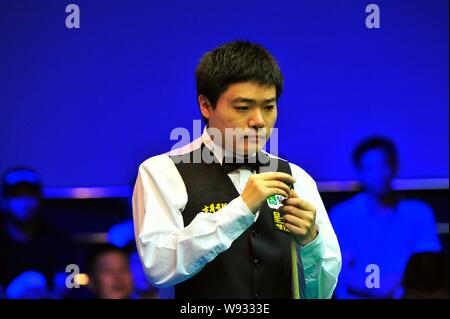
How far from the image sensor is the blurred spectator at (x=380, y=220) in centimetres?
318

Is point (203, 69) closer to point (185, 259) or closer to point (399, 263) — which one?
point (185, 259)

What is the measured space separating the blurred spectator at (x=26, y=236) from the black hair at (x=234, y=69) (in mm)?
1099

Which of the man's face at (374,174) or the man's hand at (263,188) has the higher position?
the man's face at (374,174)

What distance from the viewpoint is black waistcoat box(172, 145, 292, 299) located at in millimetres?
2139

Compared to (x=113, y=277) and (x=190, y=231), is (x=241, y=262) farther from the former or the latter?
(x=113, y=277)

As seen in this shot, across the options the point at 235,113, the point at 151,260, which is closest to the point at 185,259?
the point at 151,260

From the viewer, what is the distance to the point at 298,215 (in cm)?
204

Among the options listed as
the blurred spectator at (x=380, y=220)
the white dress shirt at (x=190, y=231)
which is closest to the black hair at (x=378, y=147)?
the blurred spectator at (x=380, y=220)

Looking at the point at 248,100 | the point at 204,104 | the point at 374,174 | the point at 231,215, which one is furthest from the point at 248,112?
the point at 374,174

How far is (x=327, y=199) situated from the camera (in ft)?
10.7

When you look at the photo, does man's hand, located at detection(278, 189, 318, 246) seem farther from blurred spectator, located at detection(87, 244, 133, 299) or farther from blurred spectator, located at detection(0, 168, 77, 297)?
blurred spectator, located at detection(0, 168, 77, 297)

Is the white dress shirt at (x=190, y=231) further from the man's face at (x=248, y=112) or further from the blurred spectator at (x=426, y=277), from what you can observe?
the blurred spectator at (x=426, y=277)

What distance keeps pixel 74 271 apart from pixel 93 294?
15cm

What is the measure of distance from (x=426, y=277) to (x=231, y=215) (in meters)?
1.36
